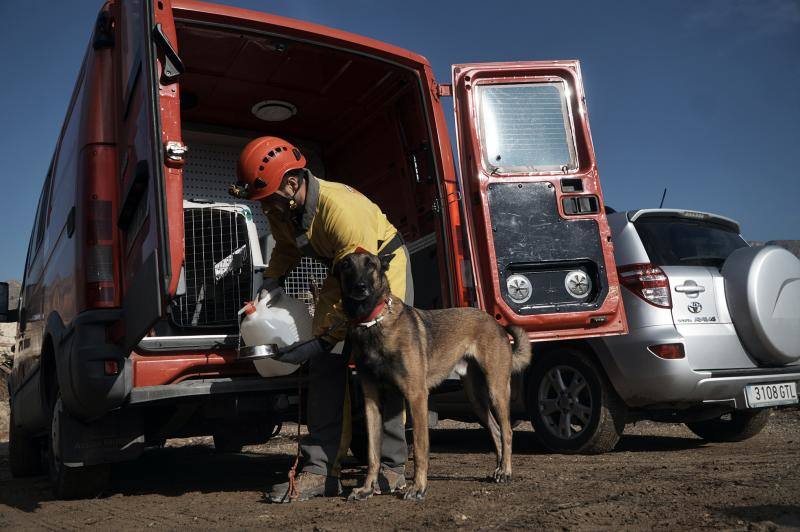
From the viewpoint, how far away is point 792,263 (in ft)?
16.8

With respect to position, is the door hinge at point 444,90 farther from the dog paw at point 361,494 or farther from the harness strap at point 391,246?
the dog paw at point 361,494

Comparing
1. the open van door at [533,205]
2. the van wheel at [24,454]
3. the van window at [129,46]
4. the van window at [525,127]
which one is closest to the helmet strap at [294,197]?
the van window at [129,46]

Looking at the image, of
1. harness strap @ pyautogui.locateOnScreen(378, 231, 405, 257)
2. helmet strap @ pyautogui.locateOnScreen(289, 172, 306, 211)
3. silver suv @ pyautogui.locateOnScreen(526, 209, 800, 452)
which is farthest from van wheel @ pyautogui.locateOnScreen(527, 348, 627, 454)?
helmet strap @ pyautogui.locateOnScreen(289, 172, 306, 211)

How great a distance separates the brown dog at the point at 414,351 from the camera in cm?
364

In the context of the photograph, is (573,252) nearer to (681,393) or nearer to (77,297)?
(681,393)

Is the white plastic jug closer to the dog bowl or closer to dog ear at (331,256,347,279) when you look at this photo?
the dog bowl

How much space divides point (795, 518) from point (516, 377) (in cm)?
301

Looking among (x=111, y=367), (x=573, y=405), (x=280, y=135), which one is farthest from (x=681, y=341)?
(x=280, y=135)

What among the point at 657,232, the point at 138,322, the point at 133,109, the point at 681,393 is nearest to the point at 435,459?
the point at 681,393

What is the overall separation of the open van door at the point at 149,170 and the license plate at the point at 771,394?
12.6ft

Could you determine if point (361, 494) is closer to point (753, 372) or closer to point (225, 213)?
point (225, 213)

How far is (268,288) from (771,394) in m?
3.49

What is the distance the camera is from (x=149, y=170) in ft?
10.5

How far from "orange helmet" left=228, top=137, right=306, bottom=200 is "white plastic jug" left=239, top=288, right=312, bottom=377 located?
0.63m
